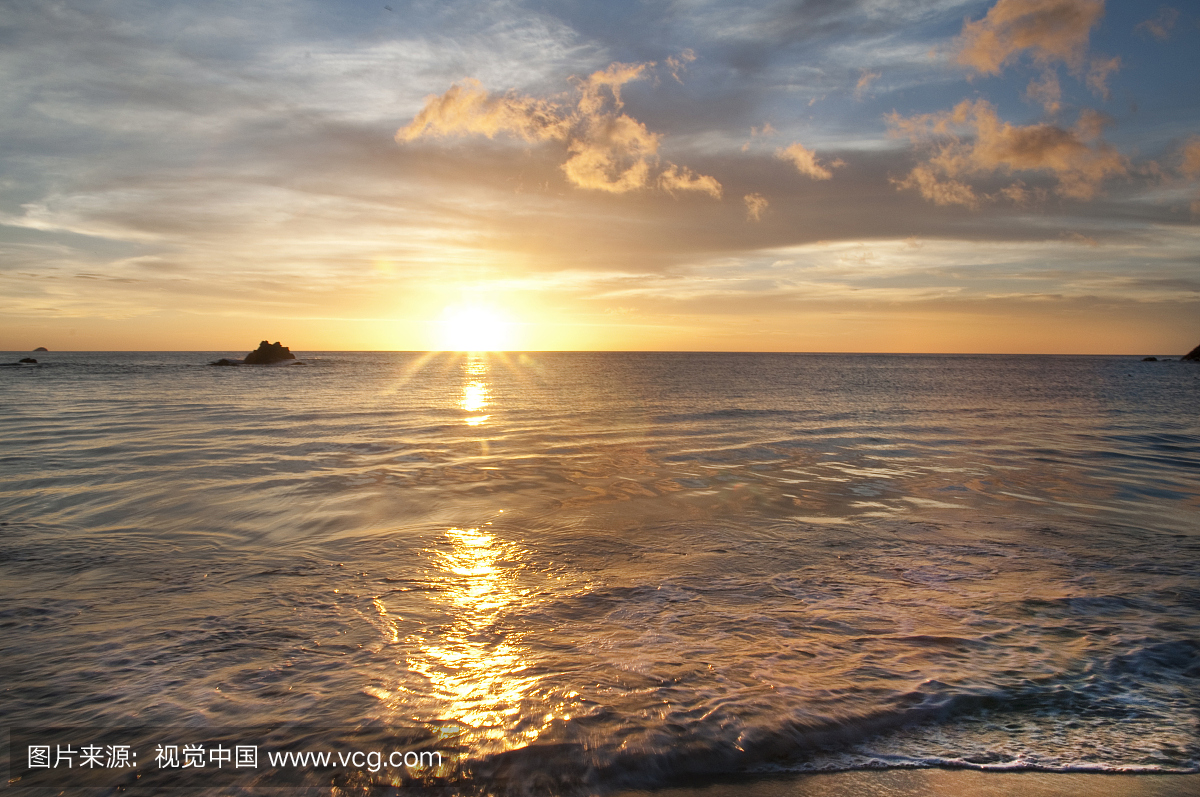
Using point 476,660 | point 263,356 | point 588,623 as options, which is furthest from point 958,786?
point 263,356

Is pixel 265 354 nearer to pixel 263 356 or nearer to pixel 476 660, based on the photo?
pixel 263 356

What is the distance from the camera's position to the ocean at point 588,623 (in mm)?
3963

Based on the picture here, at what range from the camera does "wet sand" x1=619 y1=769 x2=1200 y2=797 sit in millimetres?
3594

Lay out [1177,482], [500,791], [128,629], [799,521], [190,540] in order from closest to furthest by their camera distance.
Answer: [500,791] < [128,629] < [190,540] < [799,521] < [1177,482]

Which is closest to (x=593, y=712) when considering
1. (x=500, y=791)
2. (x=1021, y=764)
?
(x=500, y=791)

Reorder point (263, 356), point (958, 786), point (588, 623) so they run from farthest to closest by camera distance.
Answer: point (263, 356) → point (588, 623) → point (958, 786)

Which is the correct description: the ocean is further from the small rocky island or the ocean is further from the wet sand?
the small rocky island

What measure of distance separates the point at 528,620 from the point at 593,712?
177 cm

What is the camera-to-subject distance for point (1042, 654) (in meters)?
5.13

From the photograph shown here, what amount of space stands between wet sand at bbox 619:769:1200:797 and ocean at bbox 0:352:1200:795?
4.1 inches

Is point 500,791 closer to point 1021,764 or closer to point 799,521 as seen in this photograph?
point 1021,764

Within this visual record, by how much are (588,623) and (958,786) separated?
3225mm

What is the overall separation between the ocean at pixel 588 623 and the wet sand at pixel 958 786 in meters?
0.10

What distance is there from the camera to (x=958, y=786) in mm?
3658
